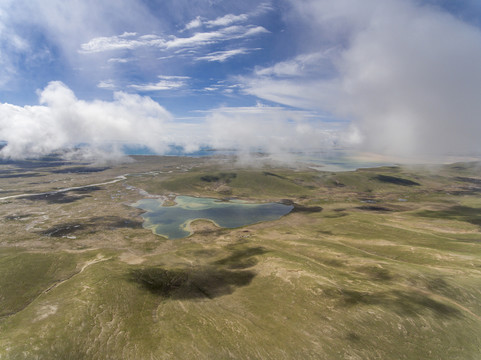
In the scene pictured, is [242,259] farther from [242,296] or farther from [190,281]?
[242,296]

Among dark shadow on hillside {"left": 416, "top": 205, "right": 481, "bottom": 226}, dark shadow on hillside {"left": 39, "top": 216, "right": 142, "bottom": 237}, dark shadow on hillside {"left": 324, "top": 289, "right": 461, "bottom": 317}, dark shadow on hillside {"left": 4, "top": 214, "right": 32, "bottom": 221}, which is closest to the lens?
dark shadow on hillside {"left": 324, "top": 289, "right": 461, "bottom": 317}

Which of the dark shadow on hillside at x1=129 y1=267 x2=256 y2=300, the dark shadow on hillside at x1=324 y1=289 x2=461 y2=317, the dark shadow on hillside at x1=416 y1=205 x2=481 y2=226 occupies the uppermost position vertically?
the dark shadow on hillside at x1=324 y1=289 x2=461 y2=317

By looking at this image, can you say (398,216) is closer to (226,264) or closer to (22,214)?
(226,264)

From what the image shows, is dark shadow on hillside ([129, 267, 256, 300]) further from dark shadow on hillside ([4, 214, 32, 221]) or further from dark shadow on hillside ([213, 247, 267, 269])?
dark shadow on hillside ([4, 214, 32, 221])

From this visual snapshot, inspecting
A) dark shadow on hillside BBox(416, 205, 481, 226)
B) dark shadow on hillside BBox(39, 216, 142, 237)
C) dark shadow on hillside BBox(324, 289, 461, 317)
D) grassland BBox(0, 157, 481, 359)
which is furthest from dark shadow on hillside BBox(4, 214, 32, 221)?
dark shadow on hillside BBox(416, 205, 481, 226)

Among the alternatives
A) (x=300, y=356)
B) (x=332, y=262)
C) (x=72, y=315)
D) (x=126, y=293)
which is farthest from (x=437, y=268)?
(x=72, y=315)

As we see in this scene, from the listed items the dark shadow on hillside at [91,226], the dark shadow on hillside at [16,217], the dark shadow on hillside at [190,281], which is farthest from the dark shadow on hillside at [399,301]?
the dark shadow on hillside at [16,217]
